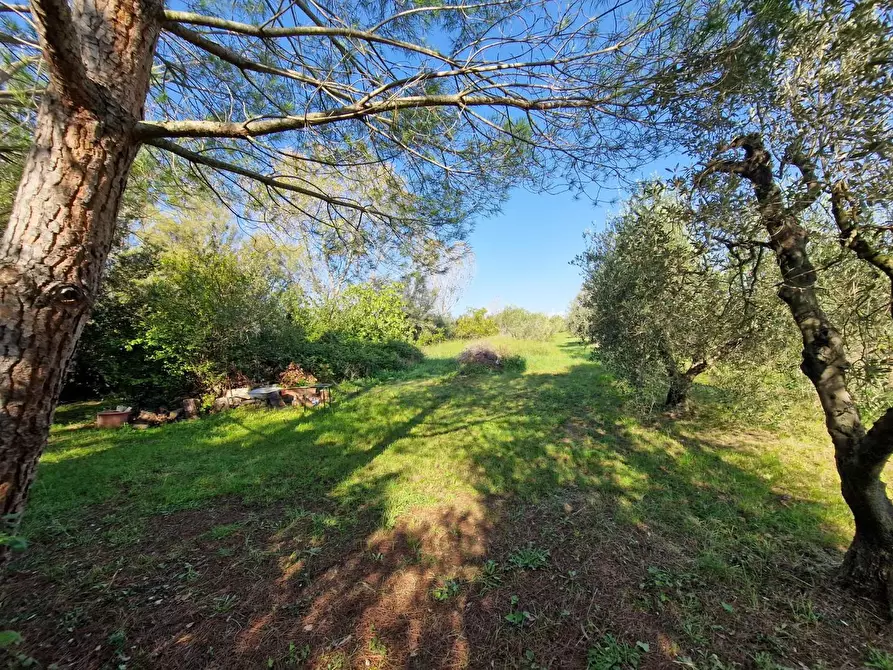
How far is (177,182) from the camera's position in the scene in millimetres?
3326

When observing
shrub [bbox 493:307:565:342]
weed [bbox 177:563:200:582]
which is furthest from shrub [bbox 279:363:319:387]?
shrub [bbox 493:307:565:342]

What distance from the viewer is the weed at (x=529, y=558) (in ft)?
8.43

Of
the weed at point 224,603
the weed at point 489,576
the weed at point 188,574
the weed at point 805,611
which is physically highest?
the weed at point 188,574

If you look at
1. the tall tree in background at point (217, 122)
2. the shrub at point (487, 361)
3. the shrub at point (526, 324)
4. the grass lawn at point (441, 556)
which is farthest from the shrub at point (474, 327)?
the tall tree in background at point (217, 122)

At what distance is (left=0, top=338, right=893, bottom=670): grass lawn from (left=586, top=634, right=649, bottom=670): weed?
11 millimetres

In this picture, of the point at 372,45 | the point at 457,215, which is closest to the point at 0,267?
the point at 372,45

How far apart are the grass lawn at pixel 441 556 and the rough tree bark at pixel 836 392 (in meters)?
0.31

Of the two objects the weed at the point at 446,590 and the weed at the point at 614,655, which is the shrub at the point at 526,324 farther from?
the weed at the point at 614,655

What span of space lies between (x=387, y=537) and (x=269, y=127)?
342cm

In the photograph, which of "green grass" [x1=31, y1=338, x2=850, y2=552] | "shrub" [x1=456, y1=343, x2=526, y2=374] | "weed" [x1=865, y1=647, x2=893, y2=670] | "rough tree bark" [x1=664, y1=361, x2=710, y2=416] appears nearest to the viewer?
"weed" [x1=865, y1=647, x2=893, y2=670]

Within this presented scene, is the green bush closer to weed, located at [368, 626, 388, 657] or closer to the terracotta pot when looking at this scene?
the terracotta pot

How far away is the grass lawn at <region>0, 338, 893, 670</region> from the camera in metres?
1.90

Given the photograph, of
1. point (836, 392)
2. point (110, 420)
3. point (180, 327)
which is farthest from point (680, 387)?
point (110, 420)

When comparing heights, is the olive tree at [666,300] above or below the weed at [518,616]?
above
